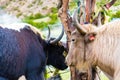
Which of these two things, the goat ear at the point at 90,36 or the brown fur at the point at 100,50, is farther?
the goat ear at the point at 90,36

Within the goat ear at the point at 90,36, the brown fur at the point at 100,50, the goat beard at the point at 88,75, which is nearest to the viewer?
the brown fur at the point at 100,50

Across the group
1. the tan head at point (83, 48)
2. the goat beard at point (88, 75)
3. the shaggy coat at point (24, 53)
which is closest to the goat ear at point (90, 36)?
the tan head at point (83, 48)

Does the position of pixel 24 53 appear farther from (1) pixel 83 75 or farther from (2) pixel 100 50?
(2) pixel 100 50

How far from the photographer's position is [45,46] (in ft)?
32.5

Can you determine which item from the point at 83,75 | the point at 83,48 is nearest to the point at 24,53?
the point at 83,75

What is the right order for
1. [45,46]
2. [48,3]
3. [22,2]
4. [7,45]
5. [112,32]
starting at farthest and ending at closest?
[22,2] → [48,3] → [45,46] → [7,45] → [112,32]

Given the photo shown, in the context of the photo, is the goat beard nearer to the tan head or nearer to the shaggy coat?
the tan head

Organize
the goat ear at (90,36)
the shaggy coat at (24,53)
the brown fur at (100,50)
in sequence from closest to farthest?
the brown fur at (100,50) < the goat ear at (90,36) < the shaggy coat at (24,53)

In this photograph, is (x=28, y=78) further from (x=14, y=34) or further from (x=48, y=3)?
(x=48, y=3)

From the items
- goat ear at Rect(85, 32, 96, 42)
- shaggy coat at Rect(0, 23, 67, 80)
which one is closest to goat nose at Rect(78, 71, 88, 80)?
goat ear at Rect(85, 32, 96, 42)

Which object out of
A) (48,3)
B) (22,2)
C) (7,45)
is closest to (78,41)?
(7,45)

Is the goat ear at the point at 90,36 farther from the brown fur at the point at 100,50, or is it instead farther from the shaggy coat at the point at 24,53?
the shaggy coat at the point at 24,53

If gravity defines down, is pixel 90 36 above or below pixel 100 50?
above

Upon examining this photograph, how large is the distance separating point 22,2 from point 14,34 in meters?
35.3
